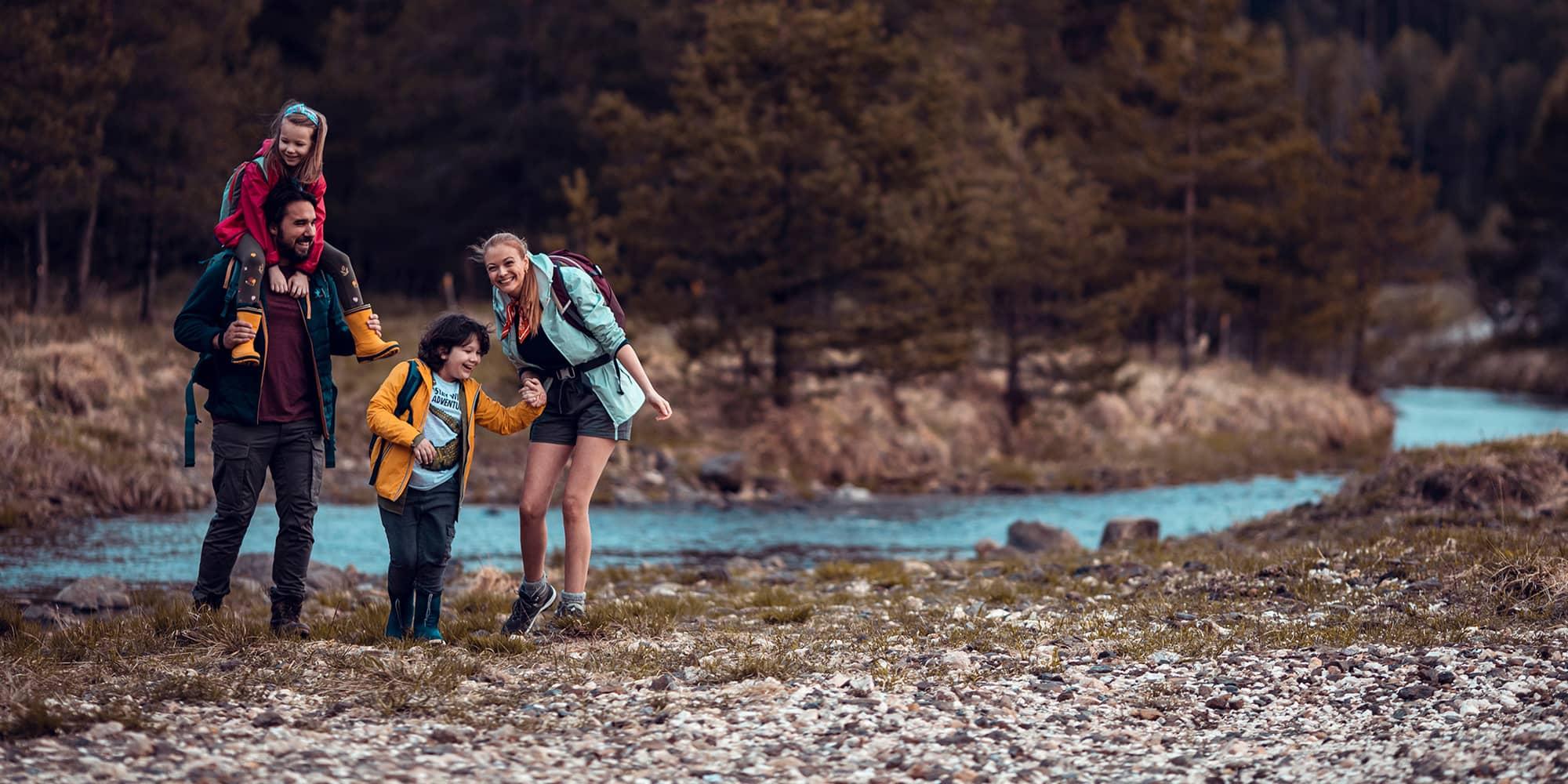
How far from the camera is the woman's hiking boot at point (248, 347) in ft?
23.3

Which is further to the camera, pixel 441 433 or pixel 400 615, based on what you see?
pixel 400 615

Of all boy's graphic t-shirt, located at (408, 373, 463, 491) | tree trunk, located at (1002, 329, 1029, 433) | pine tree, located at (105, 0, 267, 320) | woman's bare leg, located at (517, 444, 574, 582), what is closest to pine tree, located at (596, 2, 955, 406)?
tree trunk, located at (1002, 329, 1029, 433)

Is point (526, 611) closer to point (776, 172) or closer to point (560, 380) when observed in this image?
point (560, 380)

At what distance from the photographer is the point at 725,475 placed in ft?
72.1

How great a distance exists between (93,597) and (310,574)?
192 cm

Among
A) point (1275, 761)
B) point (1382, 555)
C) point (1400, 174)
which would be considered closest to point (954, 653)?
point (1275, 761)

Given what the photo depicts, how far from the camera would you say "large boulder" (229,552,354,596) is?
11.5 meters

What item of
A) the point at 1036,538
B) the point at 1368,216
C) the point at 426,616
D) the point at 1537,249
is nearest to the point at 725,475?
the point at 1036,538

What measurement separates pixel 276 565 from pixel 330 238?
33.4 meters

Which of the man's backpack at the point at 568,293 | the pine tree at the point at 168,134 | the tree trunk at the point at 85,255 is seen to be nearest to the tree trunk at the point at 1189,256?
the pine tree at the point at 168,134

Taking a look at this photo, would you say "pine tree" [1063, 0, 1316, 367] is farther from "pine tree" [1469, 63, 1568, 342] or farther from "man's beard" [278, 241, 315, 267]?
"man's beard" [278, 241, 315, 267]

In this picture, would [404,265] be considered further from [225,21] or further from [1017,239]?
A: [1017,239]

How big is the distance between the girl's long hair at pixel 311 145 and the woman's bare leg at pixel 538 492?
1903 millimetres

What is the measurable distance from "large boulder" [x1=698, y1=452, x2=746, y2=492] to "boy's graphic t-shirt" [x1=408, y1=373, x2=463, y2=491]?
47.1 feet
